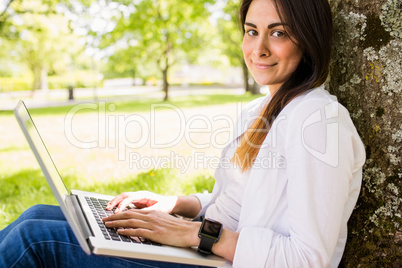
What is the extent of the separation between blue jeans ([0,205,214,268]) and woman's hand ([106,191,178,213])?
443 mm

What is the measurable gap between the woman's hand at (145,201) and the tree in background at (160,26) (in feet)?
41.9

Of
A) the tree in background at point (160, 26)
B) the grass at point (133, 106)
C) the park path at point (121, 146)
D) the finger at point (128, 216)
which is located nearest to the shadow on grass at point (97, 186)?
the park path at point (121, 146)

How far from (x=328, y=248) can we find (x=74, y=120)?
10.6 m

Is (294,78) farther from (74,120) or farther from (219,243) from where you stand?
(74,120)

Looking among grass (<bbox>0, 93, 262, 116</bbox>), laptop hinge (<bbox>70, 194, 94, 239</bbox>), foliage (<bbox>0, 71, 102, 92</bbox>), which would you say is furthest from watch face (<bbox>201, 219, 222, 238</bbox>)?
foliage (<bbox>0, 71, 102, 92</bbox>)

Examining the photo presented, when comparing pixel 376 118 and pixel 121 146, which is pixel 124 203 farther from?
pixel 121 146

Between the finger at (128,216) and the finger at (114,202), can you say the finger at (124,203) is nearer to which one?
the finger at (114,202)

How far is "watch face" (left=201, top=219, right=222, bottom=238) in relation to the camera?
4.50 ft

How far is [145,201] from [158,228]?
550 millimetres

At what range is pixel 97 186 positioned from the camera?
4.23m

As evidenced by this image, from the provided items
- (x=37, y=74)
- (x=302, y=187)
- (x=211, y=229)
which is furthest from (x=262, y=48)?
(x=37, y=74)

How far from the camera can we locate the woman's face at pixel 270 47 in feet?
5.25

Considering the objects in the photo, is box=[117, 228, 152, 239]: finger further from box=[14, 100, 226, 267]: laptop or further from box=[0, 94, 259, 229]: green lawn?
box=[0, 94, 259, 229]: green lawn

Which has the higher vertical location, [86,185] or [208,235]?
[208,235]
